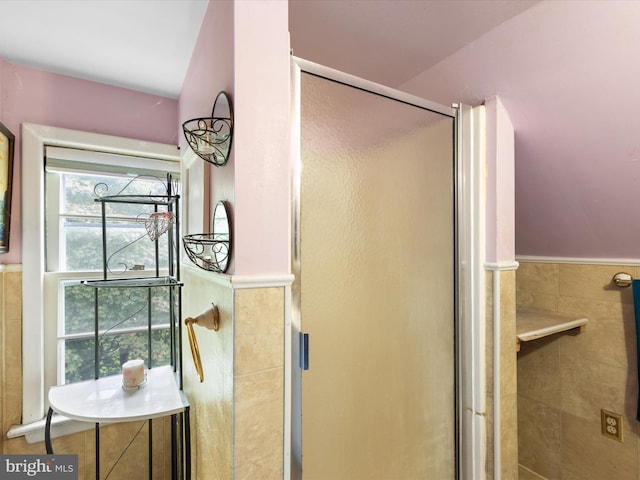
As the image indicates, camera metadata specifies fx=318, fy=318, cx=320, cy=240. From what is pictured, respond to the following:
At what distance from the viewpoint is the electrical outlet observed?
149 cm

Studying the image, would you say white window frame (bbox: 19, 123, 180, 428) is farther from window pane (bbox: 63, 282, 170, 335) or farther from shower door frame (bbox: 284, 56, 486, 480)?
shower door frame (bbox: 284, 56, 486, 480)

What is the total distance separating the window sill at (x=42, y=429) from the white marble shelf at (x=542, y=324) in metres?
2.00

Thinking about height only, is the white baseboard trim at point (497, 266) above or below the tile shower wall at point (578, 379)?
above

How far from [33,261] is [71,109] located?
725mm

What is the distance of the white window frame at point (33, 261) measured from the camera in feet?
4.58

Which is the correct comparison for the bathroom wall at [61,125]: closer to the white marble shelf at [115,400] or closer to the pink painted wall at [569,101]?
the white marble shelf at [115,400]

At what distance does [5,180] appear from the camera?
51.0 inches

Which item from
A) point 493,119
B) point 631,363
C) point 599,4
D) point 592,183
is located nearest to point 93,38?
point 493,119

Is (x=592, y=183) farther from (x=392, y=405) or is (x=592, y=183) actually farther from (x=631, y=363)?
(x=392, y=405)

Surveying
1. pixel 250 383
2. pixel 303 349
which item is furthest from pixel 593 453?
pixel 250 383

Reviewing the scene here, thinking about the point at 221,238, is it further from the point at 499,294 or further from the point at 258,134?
the point at 499,294

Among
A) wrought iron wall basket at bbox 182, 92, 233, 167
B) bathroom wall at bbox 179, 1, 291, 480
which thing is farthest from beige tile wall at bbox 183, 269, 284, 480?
wrought iron wall basket at bbox 182, 92, 233, 167

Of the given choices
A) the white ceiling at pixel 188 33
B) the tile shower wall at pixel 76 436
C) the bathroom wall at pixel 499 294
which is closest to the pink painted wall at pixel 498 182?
the bathroom wall at pixel 499 294
